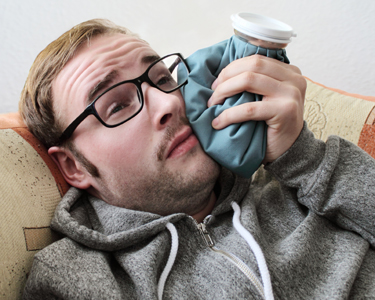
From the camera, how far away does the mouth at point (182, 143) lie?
809 millimetres

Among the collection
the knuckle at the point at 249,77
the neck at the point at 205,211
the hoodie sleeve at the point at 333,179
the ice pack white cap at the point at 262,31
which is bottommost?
the neck at the point at 205,211

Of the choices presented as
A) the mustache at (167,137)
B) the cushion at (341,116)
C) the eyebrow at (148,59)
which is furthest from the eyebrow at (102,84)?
the cushion at (341,116)

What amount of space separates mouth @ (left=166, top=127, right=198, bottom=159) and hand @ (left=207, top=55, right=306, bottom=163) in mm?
76

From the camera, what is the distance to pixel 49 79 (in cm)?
91

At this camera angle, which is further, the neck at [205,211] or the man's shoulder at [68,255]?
the neck at [205,211]

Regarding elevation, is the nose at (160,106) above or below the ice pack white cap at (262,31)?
below

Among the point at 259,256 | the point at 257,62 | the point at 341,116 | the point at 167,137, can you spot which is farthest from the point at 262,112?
the point at 341,116

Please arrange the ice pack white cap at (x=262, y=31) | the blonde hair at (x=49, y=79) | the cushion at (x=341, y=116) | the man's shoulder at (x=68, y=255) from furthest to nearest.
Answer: the cushion at (x=341, y=116) → the blonde hair at (x=49, y=79) → the ice pack white cap at (x=262, y=31) → the man's shoulder at (x=68, y=255)

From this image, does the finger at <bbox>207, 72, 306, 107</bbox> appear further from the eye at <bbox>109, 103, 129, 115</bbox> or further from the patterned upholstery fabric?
the patterned upholstery fabric

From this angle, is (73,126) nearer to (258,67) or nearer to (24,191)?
(24,191)

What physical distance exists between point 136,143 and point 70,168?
0.29 m

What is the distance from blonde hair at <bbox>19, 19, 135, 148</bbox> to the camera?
896mm

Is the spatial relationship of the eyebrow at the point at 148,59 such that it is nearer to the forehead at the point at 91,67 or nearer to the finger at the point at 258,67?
the forehead at the point at 91,67

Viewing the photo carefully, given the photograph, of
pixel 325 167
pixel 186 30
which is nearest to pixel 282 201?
pixel 325 167
